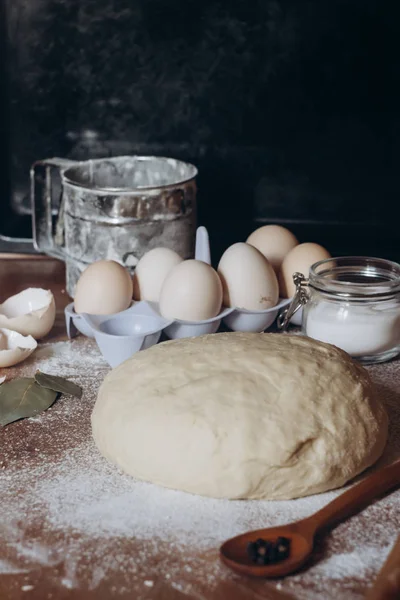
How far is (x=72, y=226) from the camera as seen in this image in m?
1.44

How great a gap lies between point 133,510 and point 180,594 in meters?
0.14

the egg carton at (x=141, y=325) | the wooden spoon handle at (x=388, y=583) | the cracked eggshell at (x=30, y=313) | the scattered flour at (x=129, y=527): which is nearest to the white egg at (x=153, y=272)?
the egg carton at (x=141, y=325)

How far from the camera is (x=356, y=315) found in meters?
1.19

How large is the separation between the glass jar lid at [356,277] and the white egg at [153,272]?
0.81 ft

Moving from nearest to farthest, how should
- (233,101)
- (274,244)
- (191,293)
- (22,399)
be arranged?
(22,399), (191,293), (274,244), (233,101)

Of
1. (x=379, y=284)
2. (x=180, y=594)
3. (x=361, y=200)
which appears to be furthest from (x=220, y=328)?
(x=180, y=594)

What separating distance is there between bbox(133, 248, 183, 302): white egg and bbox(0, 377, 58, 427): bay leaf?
27cm

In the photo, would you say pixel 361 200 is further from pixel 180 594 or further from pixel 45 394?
A: pixel 180 594

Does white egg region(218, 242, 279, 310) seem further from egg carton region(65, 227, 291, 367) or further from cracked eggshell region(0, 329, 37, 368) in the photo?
cracked eggshell region(0, 329, 37, 368)

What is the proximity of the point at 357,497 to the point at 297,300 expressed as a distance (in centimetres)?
48

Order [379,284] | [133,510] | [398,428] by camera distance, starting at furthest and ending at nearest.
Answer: [379,284], [398,428], [133,510]

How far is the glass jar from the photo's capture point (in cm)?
119

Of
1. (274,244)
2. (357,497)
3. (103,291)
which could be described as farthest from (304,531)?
(274,244)

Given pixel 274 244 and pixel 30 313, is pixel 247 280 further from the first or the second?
pixel 30 313
